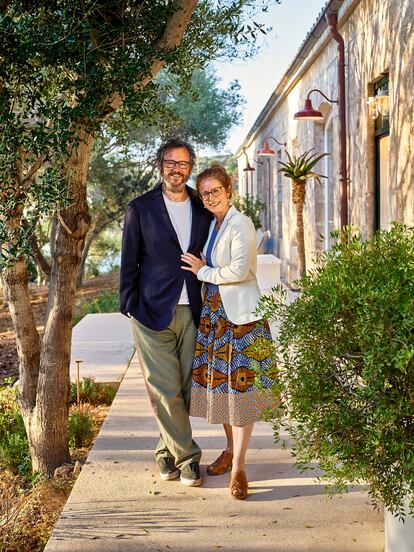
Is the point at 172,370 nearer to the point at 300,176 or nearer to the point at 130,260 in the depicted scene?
the point at 130,260

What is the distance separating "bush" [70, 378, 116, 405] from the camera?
652 centimetres

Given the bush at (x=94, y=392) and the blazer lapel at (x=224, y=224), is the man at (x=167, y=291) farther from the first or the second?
the bush at (x=94, y=392)

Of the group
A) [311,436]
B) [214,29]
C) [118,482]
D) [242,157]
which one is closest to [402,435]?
[311,436]

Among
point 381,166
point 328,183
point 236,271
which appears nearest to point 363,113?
point 381,166

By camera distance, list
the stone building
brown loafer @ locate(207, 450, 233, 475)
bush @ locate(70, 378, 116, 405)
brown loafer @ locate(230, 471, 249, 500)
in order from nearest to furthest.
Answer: brown loafer @ locate(230, 471, 249, 500) → brown loafer @ locate(207, 450, 233, 475) → the stone building → bush @ locate(70, 378, 116, 405)

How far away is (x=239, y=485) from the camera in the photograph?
383 centimetres

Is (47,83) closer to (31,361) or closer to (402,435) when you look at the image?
(31,361)

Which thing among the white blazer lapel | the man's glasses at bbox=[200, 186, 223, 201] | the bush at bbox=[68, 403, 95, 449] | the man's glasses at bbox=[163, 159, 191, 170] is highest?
the man's glasses at bbox=[163, 159, 191, 170]

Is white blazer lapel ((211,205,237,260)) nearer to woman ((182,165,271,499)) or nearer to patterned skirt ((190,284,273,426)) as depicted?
woman ((182,165,271,499))

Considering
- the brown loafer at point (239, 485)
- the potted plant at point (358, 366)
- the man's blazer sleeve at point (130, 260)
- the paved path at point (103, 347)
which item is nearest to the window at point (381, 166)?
the paved path at point (103, 347)

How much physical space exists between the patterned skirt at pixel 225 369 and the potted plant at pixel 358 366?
35.1 inches

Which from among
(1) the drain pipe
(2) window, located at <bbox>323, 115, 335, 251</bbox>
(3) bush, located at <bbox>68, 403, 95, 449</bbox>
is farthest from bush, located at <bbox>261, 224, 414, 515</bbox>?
(2) window, located at <bbox>323, 115, 335, 251</bbox>

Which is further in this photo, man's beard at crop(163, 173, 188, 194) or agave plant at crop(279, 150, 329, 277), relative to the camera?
agave plant at crop(279, 150, 329, 277)

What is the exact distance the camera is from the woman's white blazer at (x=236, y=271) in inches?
151
